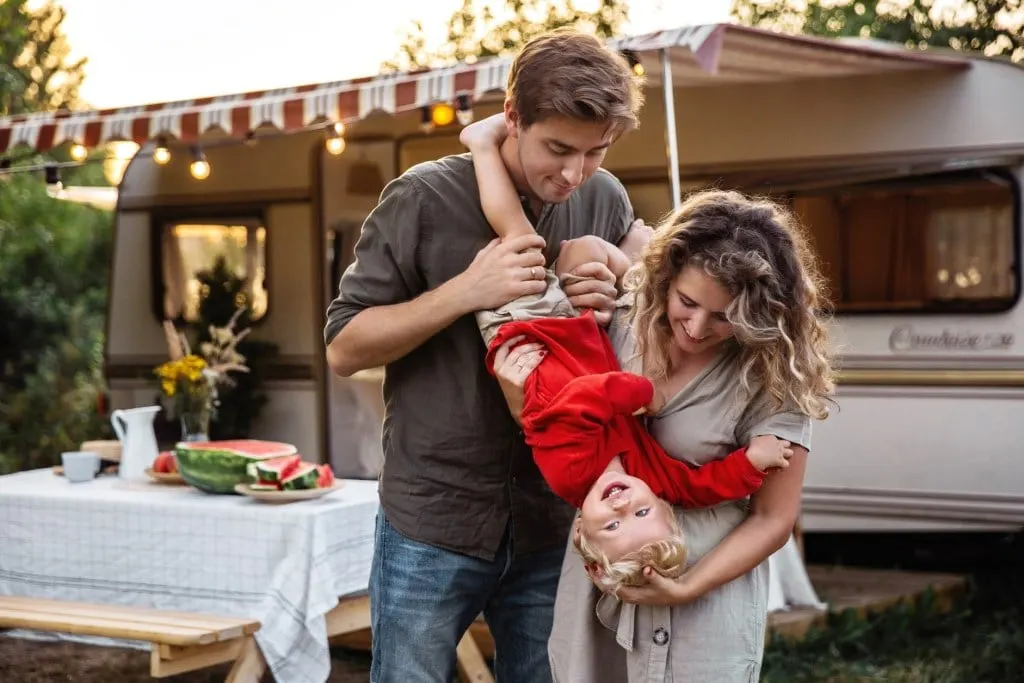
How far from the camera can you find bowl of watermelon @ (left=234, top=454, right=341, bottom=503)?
175 inches

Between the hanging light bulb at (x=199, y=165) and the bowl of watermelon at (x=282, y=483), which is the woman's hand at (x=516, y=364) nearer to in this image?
the bowl of watermelon at (x=282, y=483)

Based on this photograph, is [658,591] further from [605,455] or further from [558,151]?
[558,151]

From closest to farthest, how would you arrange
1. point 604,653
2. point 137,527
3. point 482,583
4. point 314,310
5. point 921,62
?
point 604,653 → point 482,583 → point 137,527 → point 921,62 → point 314,310

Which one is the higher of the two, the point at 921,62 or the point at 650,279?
the point at 921,62

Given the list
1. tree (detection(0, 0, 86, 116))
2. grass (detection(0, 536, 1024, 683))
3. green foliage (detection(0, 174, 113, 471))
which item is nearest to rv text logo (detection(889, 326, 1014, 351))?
grass (detection(0, 536, 1024, 683))

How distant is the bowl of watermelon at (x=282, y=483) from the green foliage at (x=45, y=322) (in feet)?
25.4

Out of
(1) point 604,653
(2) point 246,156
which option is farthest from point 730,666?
(2) point 246,156

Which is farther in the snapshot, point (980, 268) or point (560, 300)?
point (980, 268)

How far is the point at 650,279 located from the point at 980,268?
4767mm

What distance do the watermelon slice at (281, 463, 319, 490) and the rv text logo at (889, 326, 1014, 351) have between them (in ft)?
11.1

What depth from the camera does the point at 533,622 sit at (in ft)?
8.64

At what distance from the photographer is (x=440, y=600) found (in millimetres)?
2465

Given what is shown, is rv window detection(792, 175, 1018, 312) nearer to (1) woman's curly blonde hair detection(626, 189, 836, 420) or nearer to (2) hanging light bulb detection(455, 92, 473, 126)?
(2) hanging light bulb detection(455, 92, 473, 126)

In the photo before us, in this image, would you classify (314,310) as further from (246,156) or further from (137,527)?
(137,527)
